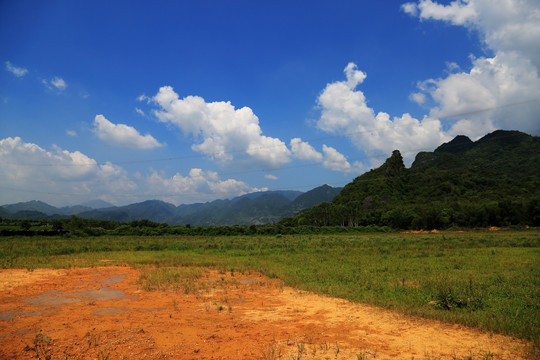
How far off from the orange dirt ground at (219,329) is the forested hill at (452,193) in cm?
7439

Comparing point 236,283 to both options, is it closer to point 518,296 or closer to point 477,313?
point 477,313

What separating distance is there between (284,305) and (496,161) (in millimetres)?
148484

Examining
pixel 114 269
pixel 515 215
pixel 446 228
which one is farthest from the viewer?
pixel 446 228

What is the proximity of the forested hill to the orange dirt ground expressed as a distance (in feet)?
244

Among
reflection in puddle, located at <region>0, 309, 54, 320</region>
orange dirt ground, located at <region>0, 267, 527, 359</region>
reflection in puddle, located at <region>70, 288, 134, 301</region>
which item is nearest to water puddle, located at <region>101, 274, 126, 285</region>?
reflection in puddle, located at <region>70, 288, 134, 301</region>

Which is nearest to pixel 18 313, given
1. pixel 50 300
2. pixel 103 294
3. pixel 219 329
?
pixel 50 300

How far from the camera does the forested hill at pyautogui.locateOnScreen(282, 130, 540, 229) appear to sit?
226ft

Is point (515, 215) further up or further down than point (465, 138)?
further down

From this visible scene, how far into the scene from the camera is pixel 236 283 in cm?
1495

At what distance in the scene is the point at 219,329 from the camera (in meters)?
7.96

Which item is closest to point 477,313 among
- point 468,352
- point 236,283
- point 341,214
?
point 468,352

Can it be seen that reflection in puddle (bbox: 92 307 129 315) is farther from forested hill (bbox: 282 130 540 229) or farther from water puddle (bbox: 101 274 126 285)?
forested hill (bbox: 282 130 540 229)

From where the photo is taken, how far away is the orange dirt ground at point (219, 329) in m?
6.36

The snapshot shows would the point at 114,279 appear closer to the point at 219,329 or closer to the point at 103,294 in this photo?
the point at 103,294
